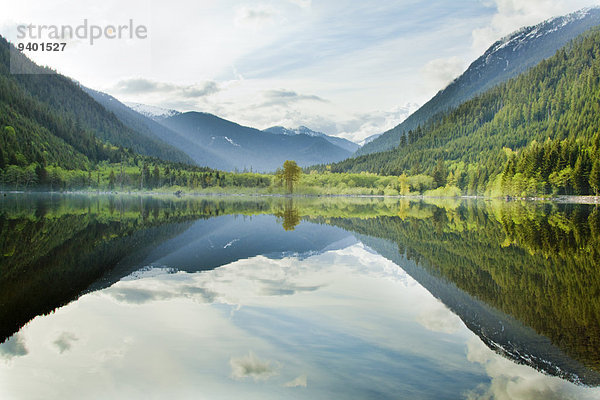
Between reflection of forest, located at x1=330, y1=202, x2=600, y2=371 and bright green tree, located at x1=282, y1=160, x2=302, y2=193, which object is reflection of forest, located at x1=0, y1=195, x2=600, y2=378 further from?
bright green tree, located at x1=282, y1=160, x2=302, y2=193

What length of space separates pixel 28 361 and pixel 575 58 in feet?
794

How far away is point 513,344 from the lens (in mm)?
8969

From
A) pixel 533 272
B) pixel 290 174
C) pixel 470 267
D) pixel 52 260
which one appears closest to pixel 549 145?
pixel 290 174

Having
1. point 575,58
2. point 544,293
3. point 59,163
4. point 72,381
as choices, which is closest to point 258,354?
point 72,381

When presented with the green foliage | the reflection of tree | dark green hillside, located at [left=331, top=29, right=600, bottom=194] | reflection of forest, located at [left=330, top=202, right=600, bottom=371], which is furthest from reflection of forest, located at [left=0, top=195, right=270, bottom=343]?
the green foliage

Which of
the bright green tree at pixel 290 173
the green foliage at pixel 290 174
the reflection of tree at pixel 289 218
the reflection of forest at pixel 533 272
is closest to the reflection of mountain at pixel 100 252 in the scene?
the reflection of tree at pixel 289 218

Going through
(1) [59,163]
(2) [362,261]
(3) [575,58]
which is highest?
(3) [575,58]

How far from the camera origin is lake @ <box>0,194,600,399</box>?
23.3ft

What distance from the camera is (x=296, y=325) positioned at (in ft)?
32.9

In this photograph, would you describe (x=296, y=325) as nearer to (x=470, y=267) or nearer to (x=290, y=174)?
(x=470, y=267)

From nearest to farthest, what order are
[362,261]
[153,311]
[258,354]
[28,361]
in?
[28,361]
[258,354]
[153,311]
[362,261]

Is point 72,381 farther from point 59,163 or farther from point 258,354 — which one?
point 59,163

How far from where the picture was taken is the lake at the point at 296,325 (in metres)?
7.11

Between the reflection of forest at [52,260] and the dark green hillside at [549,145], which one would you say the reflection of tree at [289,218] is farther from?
the dark green hillside at [549,145]
